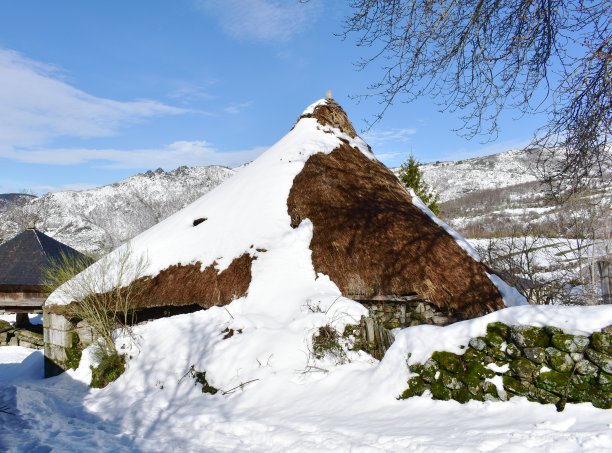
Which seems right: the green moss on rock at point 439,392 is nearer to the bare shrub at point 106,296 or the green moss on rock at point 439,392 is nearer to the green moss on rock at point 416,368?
the green moss on rock at point 416,368

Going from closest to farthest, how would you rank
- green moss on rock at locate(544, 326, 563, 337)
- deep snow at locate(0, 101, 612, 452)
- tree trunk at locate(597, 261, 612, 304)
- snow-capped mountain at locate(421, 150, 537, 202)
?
deep snow at locate(0, 101, 612, 452)
green moss on rock at locate(544, 326, 563, 337)
tree trunk at locate(597, 261, 612, 304)
snow-capped mountain at locate(421, 150, 537, 202)

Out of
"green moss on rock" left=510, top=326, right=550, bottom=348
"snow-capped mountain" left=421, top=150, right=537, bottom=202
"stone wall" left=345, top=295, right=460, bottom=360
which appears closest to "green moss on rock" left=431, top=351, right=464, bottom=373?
"green moss on rock" left=510, top=326, right=550, bottom=348

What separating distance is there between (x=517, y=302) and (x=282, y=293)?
4.83m

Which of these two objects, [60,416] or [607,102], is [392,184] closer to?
[607,102]

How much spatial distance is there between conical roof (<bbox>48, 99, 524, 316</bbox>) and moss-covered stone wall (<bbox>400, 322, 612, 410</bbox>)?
276 centimetres

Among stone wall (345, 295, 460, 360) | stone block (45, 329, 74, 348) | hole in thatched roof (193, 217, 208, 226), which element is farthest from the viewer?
hole in thatched roof (193, 217, 208, 226)

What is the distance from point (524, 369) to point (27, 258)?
14122mm

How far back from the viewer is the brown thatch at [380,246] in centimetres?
749

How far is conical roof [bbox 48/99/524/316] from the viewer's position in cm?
765

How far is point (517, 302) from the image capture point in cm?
866

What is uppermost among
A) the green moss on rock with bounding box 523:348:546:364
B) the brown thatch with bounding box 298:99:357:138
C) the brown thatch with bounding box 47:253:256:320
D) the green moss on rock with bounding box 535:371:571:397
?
the brown thatch with bounding box 298:99:357:138

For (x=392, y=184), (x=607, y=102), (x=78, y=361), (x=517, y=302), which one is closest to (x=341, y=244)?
(x=392, y=184)

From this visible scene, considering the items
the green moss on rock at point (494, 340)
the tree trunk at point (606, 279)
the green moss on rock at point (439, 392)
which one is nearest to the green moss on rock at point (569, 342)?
the green moss on rock at point (494, 340)

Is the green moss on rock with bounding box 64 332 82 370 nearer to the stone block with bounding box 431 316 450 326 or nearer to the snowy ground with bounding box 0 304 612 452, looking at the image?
the snowy ground with bounding box 0 304 612 452
